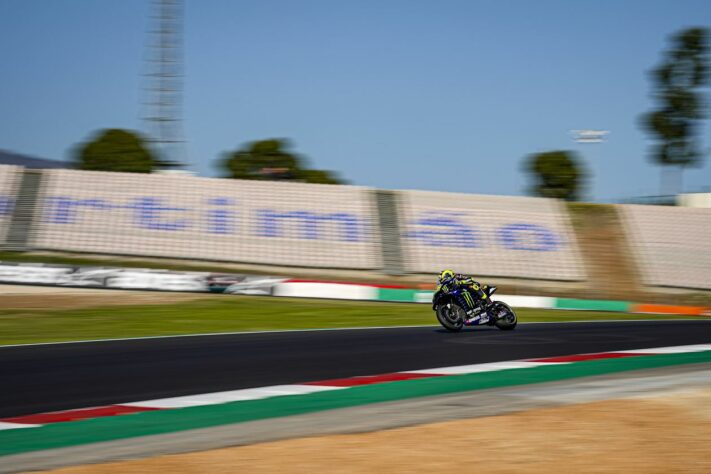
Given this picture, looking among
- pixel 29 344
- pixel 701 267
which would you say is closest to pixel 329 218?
pixel 701 267

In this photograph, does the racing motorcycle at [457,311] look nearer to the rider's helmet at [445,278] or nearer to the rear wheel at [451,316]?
the rear wheel at [451,316]

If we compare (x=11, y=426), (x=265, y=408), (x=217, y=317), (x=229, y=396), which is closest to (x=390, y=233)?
(x=217, y=317)

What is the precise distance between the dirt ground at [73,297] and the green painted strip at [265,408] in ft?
45.2

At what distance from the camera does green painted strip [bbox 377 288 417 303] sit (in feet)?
78.1

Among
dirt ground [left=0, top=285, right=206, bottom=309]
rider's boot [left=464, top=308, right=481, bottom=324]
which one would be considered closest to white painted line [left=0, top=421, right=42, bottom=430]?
rider's boot [left=464, top=308, right=481, bottom=324]

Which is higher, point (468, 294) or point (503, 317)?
point (468, 294)

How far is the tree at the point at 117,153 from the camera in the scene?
44.7 metres

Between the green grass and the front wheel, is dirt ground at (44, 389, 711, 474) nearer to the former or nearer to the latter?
the front wheel

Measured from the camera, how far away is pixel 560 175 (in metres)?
48.5

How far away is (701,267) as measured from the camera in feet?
104

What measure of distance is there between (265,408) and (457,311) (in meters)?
8.00

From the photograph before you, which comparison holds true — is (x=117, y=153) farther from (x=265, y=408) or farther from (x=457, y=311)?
(x=265, y=408)

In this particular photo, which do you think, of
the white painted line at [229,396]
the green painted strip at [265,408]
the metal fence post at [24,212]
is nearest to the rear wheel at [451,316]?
the green painted strip at [265,408]

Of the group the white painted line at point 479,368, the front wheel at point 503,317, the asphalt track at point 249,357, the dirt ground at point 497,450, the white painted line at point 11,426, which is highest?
the front wheel at point 503,317
